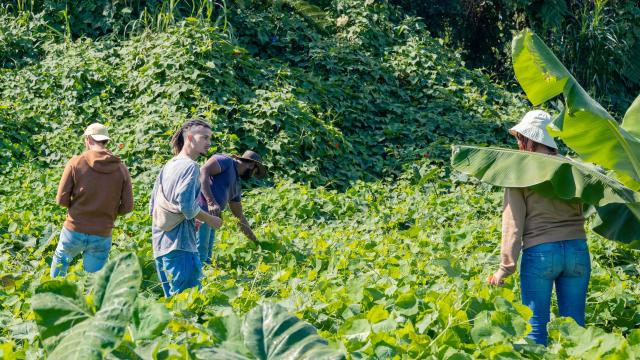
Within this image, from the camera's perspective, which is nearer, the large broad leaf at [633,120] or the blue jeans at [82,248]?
the large broad leaf at [633,120]

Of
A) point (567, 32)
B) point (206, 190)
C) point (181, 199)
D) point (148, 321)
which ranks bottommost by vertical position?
point (567, 32)

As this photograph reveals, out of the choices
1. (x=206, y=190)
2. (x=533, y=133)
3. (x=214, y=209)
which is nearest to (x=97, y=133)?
(x=206, y=190)

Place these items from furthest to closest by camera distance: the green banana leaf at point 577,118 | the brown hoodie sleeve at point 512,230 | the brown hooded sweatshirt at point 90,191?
1. the brown hooded sweatshirt at point 90,191
2. the green banana leaf at point 577,118
3. the brown hoodie sleeve at point 512,230

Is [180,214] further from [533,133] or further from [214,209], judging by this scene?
[533,133]

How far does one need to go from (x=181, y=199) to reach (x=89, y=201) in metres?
1.11

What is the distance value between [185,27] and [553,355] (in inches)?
404

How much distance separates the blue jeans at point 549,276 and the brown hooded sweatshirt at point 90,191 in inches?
127

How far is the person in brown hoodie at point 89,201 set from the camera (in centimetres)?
631

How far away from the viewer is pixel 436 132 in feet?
43.4

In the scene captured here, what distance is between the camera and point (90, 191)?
632 cm

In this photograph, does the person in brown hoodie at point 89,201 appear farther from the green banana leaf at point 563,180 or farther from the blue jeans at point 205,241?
the green banana leaf at point 563,180

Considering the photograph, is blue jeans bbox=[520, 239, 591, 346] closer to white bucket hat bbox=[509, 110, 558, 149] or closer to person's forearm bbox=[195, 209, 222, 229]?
white bucket hat bbox=[509, 110, 558, 149]

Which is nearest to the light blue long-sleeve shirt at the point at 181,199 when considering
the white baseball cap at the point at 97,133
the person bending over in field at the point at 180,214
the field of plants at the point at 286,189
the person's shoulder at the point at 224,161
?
the person bending over in field at the point at 180,214

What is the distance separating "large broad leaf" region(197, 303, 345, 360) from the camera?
2375 millimetres
